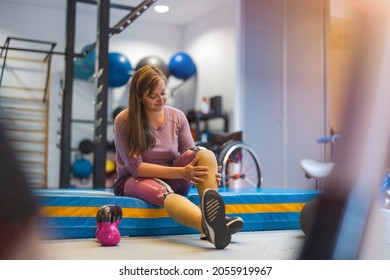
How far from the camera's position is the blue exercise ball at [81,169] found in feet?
11.8

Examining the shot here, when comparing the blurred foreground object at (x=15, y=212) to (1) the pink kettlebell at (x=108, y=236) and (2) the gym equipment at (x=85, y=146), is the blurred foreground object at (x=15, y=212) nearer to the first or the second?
(1) the pink kettlebell at (x=108, y=236)

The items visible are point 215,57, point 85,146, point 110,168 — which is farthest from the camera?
point 85,146

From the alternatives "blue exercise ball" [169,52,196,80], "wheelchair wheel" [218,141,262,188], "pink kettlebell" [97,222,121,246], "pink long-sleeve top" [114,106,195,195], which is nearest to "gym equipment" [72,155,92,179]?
"blue exercise ball" [169,52,196,80]

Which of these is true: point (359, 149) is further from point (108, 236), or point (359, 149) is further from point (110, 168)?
point (110, 168)

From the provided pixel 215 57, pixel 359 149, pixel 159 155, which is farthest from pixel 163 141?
pixel 215 57

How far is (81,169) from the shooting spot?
3627 millimetres

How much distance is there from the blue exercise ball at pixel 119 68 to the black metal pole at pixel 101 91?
8.2 inches

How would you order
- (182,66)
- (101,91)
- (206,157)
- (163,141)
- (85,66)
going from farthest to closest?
(85,66) → (182,66) → (101,91) → (163,141) → (206,157)

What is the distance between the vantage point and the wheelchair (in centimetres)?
162

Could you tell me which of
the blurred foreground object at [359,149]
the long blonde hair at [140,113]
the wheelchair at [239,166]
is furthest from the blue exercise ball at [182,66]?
the blurred foreground object at [359,149]

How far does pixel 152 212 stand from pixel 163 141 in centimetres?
20

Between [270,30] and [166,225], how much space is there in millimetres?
936
